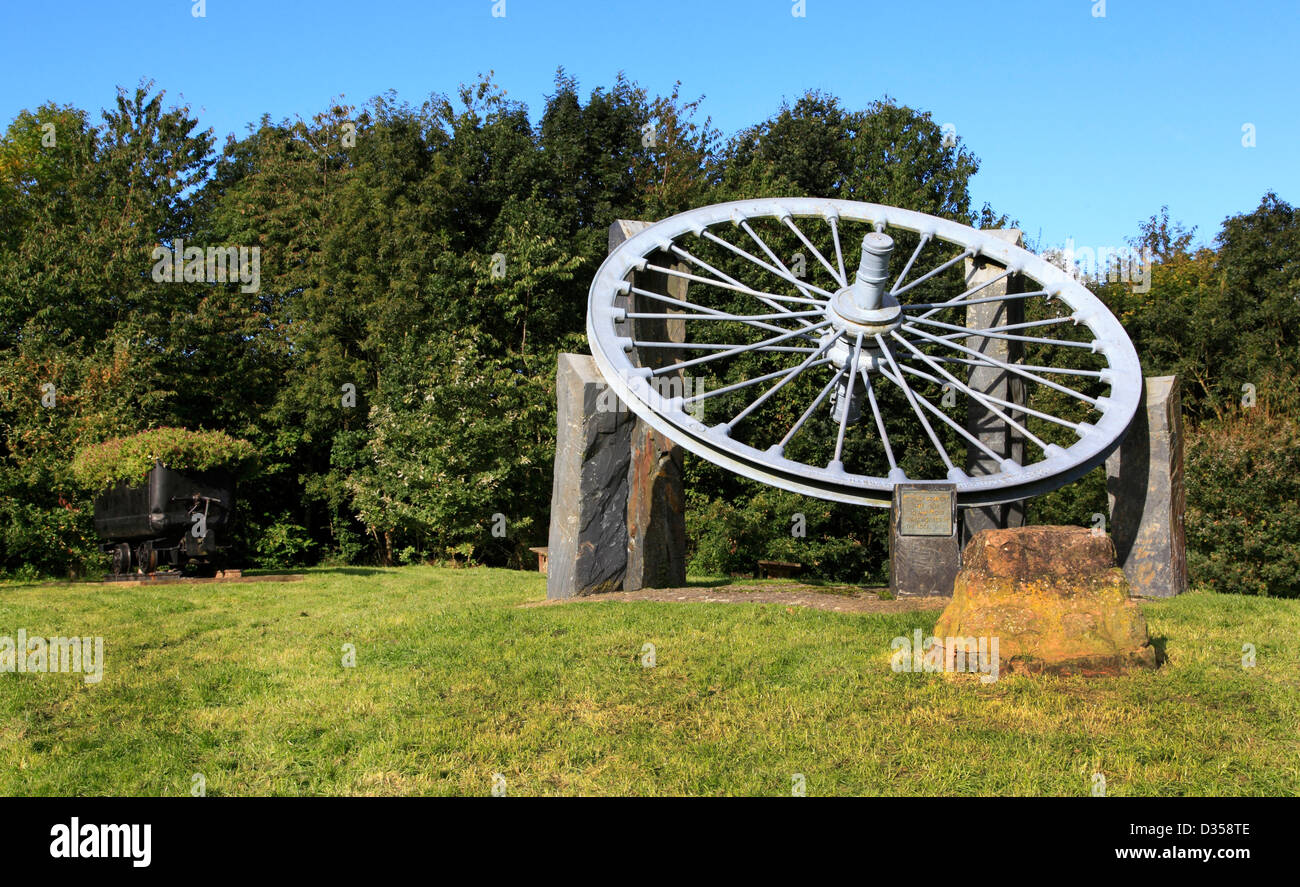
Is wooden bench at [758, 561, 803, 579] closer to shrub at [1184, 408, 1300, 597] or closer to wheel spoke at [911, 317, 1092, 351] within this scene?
shrub at [1184, 408, 1300, 597]

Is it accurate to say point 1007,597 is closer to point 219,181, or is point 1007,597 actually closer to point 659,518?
point 659,518

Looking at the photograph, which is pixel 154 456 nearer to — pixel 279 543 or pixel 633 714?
pixel 633 714

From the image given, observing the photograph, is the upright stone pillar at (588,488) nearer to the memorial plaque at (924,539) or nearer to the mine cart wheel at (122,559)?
the memorial plaque at (924,539)

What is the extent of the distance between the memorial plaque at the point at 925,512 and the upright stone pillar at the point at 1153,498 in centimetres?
262

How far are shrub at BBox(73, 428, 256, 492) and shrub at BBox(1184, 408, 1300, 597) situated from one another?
631 inches

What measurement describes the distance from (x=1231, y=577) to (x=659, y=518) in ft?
38.2

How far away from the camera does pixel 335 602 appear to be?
1255 cm

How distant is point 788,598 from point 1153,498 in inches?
177

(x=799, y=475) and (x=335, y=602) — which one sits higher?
(x=799, y=475)

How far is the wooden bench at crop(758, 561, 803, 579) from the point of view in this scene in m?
19.9

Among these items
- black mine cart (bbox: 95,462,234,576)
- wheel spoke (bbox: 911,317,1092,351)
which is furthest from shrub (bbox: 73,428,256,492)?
wheel spoke (bbox: 911,317,1092,351)

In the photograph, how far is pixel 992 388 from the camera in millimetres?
13328

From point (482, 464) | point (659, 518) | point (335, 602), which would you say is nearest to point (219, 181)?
point (482, 464)
